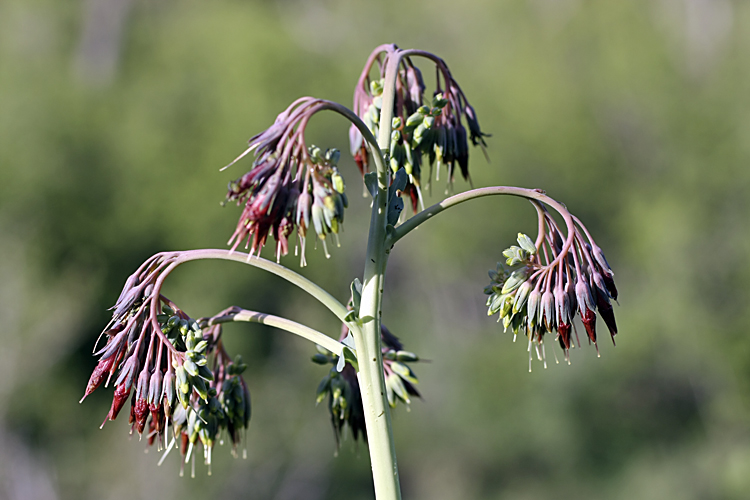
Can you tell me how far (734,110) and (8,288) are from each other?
17229mm

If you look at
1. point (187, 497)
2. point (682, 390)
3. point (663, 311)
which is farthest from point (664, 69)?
point (187, 497)

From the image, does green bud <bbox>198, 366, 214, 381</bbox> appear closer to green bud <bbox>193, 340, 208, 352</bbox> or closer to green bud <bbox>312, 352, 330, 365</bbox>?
green bud <bbox>193, 340, 208, 352</bbox>

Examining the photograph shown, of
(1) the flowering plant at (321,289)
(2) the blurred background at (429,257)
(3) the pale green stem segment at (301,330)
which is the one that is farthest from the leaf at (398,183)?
(2) the blurred background at (429,257)

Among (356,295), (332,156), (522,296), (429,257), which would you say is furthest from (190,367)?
(429,257)

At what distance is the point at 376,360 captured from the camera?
159 cm

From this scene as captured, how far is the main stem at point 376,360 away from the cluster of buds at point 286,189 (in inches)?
6.8

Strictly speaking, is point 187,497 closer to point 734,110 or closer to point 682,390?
point 682,390

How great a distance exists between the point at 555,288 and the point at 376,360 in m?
0.44

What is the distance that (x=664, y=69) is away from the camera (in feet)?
64.0

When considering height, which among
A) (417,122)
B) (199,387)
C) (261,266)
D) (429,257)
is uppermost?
(429,257)

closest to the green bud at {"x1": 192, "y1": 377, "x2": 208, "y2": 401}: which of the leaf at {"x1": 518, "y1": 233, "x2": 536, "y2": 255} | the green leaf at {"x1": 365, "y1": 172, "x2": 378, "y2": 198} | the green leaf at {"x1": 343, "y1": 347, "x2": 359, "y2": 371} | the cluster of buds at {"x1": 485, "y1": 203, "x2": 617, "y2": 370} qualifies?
the green leaf at {"x1": 343, "y1": 347, "x2": 359, "y2": 371}

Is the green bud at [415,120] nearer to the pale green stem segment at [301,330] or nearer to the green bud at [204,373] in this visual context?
the pale green stem segment at [301,330]

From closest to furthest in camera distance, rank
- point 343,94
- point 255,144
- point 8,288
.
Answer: point 255,144, point 8,288, point 343,94

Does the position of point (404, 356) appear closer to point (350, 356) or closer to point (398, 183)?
point (350, 356)
